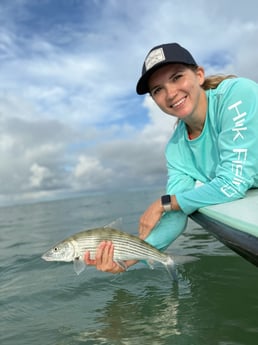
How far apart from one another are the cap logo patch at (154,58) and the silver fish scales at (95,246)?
1.72 meters

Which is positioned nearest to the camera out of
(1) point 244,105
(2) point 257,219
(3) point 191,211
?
(2) point 257,219

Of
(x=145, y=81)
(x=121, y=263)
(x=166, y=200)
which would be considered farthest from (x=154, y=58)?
(x=121, y=263)

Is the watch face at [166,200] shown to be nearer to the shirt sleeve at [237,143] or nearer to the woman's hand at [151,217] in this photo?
the woman's hand at [151,217]

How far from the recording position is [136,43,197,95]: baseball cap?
11.3 ft

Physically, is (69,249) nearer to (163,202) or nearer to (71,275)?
(163,202)

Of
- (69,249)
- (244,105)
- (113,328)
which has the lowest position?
(113,328)

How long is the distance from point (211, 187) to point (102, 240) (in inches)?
48.8

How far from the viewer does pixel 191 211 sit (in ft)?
12.5

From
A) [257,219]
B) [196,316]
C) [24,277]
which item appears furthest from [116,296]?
[257,219]

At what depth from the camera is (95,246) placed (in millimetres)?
3830

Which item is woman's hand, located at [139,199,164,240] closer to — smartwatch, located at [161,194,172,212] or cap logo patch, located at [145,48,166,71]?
smartwatch, located at [161,194,172,212]

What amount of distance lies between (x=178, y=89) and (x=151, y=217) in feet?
4.43

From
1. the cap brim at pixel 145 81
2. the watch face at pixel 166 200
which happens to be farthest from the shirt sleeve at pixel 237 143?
the cap brim at pixel 145 81

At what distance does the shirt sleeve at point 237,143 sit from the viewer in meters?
3.35
